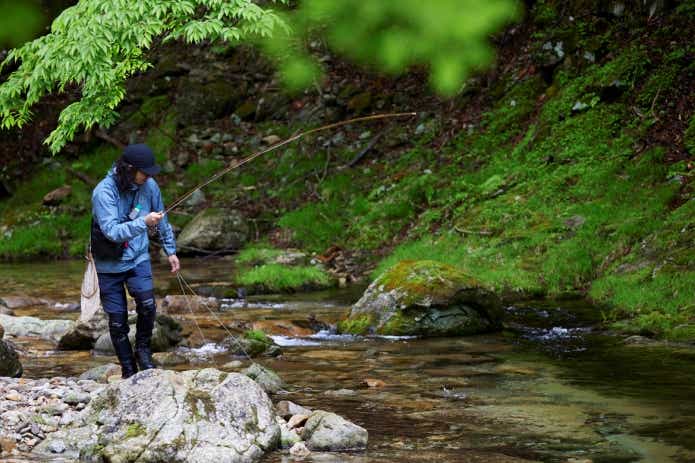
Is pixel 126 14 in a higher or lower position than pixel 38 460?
higher

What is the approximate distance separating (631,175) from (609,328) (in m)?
4.01

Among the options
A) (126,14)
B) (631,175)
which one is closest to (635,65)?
(631,175)

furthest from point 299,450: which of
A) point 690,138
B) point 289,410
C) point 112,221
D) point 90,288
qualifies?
point 690,138

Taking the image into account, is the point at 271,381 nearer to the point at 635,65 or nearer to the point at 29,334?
the point at 29,334

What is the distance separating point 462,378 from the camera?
314 inches

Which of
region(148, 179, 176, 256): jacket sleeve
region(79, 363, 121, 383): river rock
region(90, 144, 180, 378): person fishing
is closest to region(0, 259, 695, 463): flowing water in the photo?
region(79, 363, 121, 383): river rock

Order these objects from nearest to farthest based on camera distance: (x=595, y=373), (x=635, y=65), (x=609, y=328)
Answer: (x=595, y=373) → (x=609, y=328) → (x=635, y=65)

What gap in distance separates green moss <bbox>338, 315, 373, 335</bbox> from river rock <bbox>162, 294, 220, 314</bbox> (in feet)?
7.13

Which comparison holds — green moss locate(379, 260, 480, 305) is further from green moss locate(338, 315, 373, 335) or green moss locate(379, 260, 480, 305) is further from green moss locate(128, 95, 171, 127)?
green moss locate(128, 95, 171, 127)

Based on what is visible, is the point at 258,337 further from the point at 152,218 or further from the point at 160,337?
the point at 152,218

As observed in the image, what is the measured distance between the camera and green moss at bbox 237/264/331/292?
14.1m

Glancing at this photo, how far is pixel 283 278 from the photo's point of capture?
47.0ft

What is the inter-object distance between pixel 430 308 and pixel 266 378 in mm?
3243

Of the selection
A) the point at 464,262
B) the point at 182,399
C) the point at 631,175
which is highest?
the point at 631,175
